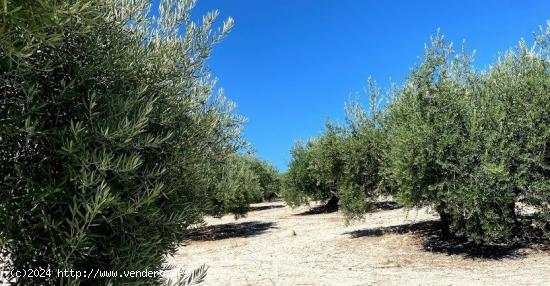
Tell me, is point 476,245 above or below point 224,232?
below

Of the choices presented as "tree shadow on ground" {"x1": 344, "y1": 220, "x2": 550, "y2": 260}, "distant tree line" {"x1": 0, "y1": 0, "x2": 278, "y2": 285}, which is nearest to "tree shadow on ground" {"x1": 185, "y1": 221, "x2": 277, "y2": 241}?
"tree shadow on ground" {"x1": 344, "y1": 220, "x2": 550, "y2": 260}

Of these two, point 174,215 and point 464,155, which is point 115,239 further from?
point 464,155

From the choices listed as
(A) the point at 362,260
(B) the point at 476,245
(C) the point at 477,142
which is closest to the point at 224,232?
(A) the point at 362,260

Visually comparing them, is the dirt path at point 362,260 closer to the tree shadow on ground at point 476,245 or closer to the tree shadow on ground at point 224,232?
the tree shadow on ground at point 476,245

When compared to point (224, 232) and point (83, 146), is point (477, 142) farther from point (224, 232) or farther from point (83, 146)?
point (224, 232)

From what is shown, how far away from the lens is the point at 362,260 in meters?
14.2

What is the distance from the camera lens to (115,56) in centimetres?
415

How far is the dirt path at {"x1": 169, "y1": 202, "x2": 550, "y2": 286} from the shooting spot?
11.2m

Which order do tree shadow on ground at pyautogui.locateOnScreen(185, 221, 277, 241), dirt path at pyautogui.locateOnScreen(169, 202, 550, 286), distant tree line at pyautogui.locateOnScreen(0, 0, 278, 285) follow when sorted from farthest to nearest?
tree shadow on ground at pyautogui.locateOnScreen(185, 221, 277, 241) → dirt path at pyautogui.locateOnScreen(169, 202, 550, 286) → distant tree line at pyautogui.locateOnScreen(0, 0, 278, 285)

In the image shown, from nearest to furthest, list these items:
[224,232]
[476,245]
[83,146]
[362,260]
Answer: [83,146]
[362,260]
[476,245]
[224,232]

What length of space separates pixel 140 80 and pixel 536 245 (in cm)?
1496

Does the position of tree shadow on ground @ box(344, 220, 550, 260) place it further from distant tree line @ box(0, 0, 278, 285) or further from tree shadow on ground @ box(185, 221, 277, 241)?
distant tree line @ box(0, 0, 278, 285)

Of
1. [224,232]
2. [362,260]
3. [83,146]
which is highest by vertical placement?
[83,146]

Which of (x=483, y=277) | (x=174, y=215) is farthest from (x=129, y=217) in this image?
(x=483, y=277)
